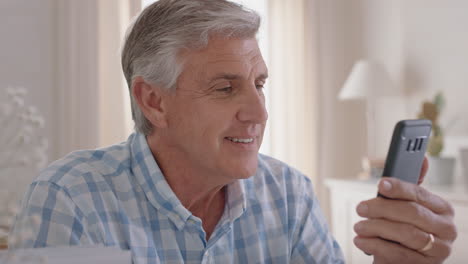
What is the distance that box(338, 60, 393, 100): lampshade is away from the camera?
12.7 ft

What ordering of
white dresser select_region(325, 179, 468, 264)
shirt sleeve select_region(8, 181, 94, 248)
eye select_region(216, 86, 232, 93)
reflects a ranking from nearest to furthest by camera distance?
shirt sleeve select_region(8, 181, 94, 248) → eye select_region(216, 86, 232, 93) → white dresser select_region(325, 179, 468, 264)

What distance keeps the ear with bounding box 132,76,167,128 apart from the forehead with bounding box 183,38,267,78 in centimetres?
12

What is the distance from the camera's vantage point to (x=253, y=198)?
1.48m

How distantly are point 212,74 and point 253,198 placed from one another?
0.35 meters

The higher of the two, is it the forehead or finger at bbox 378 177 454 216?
the forehead

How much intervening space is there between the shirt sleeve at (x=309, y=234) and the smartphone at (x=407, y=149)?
38cm

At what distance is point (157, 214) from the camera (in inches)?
51.7

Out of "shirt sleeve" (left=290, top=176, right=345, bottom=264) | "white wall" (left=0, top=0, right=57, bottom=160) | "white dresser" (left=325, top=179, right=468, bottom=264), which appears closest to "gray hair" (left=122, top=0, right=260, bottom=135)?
"shirt sleeve" (left=290, top=176, right=345, bottom=264)

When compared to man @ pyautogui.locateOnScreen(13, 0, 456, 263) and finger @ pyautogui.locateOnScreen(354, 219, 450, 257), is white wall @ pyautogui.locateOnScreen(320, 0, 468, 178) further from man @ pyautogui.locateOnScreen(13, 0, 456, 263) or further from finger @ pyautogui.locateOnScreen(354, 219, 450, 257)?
finger @ pyautogui.locateOnScreen(354, 219, 450, 257)

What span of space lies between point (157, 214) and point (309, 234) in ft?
1.37

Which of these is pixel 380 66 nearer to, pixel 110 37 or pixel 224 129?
pixel 110 37

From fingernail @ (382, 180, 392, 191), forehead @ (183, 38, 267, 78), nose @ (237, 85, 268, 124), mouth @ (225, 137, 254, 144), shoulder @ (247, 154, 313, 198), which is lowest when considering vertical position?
shoulder @ (247, 154, 313, 198)

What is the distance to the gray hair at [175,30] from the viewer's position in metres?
1.32

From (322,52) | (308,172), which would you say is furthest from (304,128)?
(322,52)
